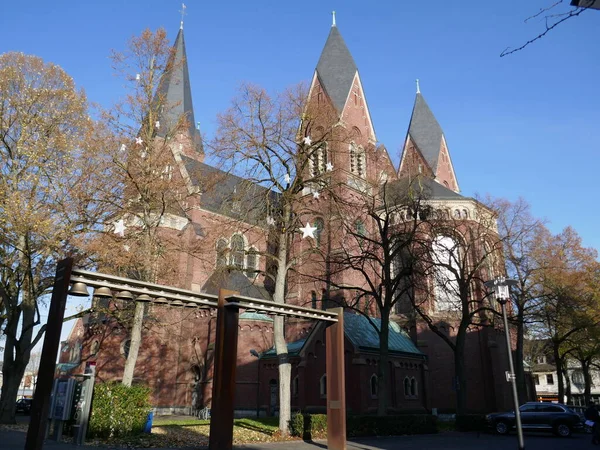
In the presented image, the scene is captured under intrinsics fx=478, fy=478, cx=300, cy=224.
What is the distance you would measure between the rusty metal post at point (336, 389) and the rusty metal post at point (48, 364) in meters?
6.75

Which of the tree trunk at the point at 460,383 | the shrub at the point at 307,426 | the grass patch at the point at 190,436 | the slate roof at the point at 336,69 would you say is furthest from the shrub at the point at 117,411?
the slate roof at the point at 336,69

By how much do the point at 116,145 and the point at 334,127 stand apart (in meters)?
9.12

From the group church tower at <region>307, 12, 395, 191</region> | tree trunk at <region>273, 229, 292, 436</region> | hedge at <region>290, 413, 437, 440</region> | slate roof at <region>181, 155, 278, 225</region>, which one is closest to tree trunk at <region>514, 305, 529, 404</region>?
hedge at <region>290, 413, 437, 440</region>

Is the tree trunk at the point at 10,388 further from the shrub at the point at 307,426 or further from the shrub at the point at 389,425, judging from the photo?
the shrub at the point at 389,425

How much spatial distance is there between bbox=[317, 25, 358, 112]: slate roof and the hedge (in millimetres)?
25204

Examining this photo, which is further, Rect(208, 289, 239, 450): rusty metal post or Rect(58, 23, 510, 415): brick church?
Rect(58, 23, 510, 415): brick church

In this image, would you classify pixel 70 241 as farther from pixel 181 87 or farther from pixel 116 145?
pixel 181 87

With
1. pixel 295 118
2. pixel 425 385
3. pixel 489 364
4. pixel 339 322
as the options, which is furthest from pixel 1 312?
pixel 489 364

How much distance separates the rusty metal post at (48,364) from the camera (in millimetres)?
7666

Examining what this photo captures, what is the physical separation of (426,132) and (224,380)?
4555 cm

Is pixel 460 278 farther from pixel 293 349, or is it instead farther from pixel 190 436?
pixel 190 436

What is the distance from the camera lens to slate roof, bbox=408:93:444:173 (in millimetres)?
49844

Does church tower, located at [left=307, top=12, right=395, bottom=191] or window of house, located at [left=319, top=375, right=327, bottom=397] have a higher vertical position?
church tower, located at [left=307, top=12, right=395, bottom=191]

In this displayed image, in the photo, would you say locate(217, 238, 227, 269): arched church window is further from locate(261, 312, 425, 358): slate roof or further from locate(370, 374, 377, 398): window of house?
locate(370, 374, 377, 398): window of house
